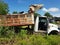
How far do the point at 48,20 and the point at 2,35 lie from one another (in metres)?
4.26

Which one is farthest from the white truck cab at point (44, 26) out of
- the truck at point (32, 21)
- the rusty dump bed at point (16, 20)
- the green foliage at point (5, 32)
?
the green foliage at point (5, 32)

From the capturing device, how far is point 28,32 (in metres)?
17.8

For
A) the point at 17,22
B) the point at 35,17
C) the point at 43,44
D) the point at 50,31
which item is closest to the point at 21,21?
the point at 17,22

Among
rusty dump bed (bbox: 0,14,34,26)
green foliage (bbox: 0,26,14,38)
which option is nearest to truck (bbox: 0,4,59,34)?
rusty dump bed (bbox: 0,14,34,26)

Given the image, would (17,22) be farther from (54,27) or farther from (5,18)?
(54,27)

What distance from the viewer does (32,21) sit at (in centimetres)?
1786

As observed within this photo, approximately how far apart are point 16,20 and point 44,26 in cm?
265

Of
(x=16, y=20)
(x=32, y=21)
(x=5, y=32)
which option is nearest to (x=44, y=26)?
(x=32, y=21)

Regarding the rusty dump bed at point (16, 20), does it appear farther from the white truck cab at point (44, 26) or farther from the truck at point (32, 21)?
the white truck cab at point (44, 26)

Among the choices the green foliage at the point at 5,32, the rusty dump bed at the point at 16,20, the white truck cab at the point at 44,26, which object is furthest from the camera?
the white truck cab at the point at 44,26

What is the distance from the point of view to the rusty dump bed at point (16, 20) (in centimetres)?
1702

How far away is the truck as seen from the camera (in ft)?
56.2

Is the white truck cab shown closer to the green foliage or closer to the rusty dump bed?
the rusty dump bed

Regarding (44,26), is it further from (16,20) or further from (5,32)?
(5,32)
